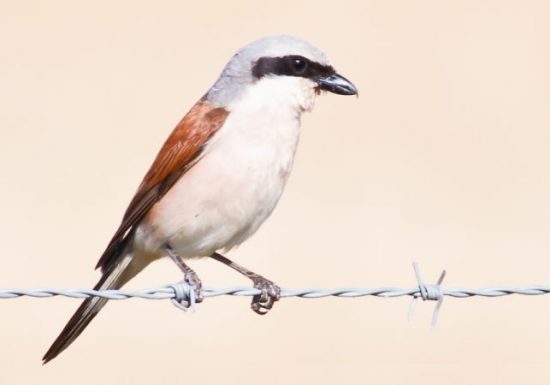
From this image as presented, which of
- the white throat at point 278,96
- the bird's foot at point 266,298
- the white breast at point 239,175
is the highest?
the white throat at point 278,96

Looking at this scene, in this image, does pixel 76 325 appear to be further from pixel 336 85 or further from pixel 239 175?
pixel 336 85

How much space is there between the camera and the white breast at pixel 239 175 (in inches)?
245

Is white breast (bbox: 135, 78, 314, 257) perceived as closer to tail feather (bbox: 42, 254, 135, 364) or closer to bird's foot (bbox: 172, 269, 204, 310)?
bird's foot (bbox: 172, 269, 204, 310)

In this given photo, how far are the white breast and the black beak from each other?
8 centimetres

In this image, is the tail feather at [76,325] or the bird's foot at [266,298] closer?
the tail feather at [76,325]

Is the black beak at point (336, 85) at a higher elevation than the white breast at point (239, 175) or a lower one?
higher

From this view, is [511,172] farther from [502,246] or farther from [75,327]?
[75,327]

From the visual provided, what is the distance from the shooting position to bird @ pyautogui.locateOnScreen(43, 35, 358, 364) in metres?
6.23

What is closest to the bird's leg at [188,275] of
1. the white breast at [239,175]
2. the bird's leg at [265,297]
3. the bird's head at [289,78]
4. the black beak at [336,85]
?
the white breast at [239,175]

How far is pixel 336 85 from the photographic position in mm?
6438

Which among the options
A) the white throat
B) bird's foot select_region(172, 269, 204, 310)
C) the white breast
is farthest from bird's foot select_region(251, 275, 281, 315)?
the white throat

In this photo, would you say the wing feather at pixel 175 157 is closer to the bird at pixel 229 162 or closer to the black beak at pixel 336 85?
the bird at pixel 229 162

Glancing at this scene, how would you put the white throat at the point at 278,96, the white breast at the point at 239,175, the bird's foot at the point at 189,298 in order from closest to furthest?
the bird's foot at the point at 189,298
the white breast at the point at 239,175
the white throat at the point at 278,96

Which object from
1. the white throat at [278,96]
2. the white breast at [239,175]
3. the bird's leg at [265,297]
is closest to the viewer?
the white breast at [239,175]
